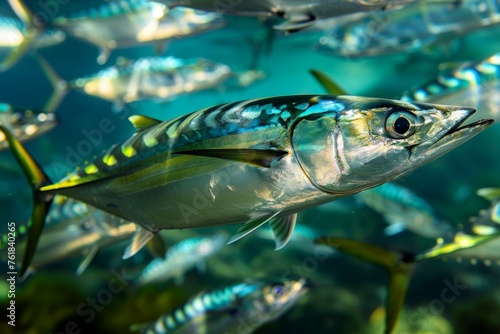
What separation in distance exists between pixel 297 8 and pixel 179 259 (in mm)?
4957

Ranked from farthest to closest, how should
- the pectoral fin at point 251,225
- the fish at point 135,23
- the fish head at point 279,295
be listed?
the fish at point 135,23, the fish head at point 279,295, the pectoral fin at point 251,225

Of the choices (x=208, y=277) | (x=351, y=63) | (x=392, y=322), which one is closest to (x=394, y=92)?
(x=351, y=63)

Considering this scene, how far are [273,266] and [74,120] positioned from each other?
13091 mm

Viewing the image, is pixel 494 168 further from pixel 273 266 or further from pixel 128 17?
pixel 128 17

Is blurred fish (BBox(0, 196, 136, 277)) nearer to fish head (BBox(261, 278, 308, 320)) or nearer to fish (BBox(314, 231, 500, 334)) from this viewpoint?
fish head (BBox(261, 278, 308, 320))

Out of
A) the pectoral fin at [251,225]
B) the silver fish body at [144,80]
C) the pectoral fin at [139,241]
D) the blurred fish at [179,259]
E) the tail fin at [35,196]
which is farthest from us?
the silver fish body at [144,80]

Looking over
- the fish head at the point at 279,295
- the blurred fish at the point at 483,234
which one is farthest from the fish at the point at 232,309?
the blurred fish at the point at 483,234

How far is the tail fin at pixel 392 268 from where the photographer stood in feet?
9.99

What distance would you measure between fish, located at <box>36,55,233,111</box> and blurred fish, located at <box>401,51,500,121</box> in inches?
156

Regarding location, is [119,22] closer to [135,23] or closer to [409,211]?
[135,23]

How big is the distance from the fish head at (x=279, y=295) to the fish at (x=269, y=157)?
249cm

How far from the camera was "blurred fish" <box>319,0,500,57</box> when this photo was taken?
262 inches

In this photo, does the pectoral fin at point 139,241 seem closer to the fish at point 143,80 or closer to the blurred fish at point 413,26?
the fish at point 143,80

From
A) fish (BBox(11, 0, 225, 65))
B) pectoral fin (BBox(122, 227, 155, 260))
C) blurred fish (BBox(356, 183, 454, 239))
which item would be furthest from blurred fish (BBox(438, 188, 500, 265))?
fish (BBox(11, 0, 225, 65))
